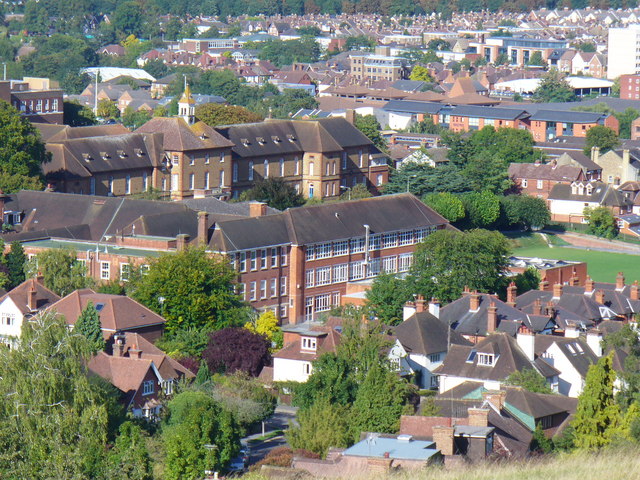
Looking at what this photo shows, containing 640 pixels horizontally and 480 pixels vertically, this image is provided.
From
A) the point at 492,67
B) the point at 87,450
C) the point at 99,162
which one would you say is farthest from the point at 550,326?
the point at 492,67

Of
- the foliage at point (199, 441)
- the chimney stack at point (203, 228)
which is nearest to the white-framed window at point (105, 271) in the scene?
the chimney stack at point (203, 228)

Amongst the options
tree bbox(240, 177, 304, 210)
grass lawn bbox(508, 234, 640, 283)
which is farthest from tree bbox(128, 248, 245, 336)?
grass lawn bbox(508, 234, 640, 283)

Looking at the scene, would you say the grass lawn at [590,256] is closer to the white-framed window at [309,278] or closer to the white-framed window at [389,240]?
the white-framed window at [389,240]

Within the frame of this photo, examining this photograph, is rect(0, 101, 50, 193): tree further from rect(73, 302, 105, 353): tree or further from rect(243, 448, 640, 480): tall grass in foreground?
rect(243, 448, 640, 480): tall grass in foreground


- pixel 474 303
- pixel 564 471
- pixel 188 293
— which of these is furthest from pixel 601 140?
pixel 564 471

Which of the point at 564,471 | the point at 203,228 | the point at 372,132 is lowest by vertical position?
the point at 372,132

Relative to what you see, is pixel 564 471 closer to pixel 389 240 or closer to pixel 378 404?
pixel 378 404
